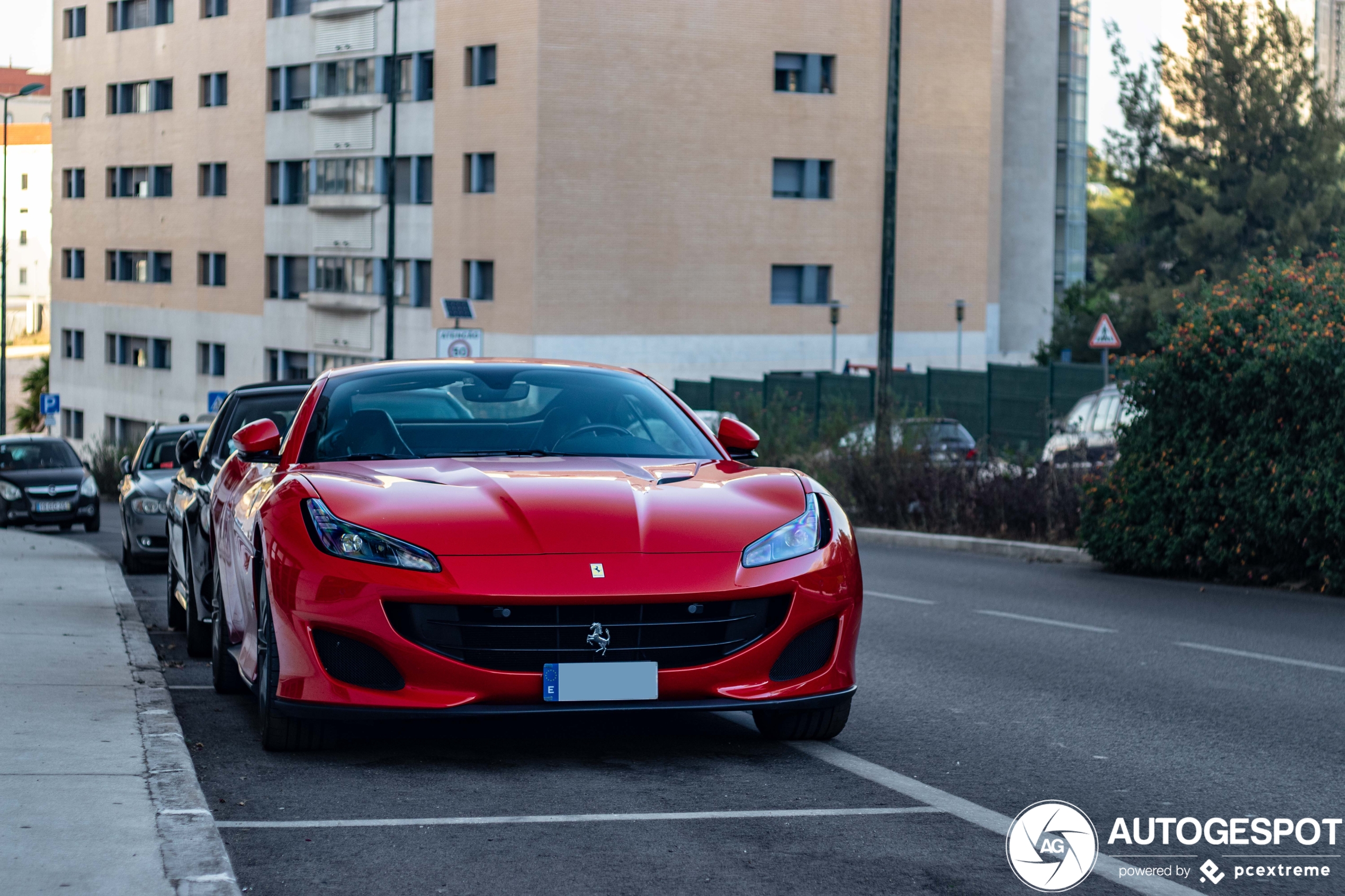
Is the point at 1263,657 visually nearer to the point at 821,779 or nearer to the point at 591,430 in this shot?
the point at 591,430

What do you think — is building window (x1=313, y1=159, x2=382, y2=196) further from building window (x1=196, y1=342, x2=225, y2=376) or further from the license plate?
the license plate

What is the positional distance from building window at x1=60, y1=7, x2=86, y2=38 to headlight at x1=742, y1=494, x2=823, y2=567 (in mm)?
80080

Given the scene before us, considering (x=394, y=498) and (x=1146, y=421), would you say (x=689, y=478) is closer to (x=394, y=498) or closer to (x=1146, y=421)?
(x=394, y=498)

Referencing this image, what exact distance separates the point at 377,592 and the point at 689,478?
1343 millimetres

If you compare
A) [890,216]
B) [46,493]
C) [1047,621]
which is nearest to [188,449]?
[1047,621]

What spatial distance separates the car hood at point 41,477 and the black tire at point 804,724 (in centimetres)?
2788

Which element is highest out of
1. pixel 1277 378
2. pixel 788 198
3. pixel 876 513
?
pixel 788 198

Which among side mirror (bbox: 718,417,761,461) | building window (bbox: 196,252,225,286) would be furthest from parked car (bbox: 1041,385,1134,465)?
building window (bbox: 196,252,225,286)

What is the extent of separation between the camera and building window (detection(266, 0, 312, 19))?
66.6 m

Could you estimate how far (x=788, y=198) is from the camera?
57812 millimetres

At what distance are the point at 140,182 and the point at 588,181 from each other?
95.5ft

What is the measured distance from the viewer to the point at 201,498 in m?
9.88

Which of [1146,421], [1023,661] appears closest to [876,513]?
[1146,421]

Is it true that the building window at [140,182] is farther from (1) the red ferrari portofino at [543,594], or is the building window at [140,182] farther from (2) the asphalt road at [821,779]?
(1) the red ferrari portofino at [543,594]
